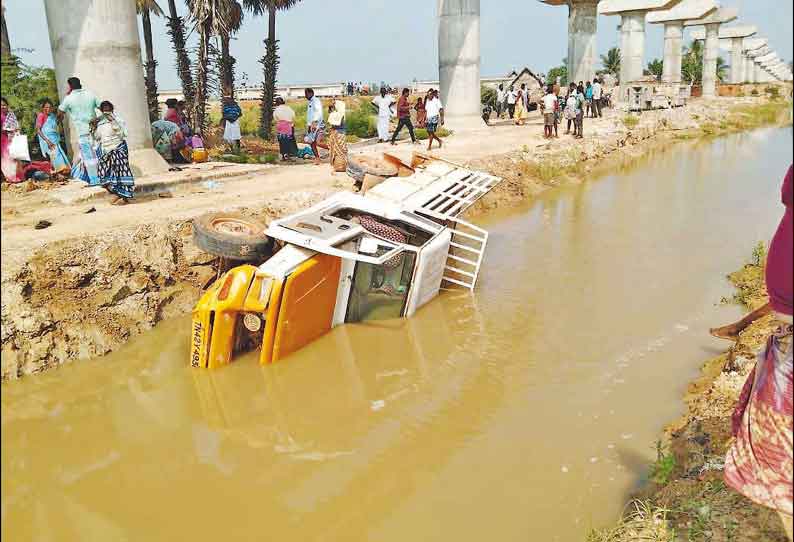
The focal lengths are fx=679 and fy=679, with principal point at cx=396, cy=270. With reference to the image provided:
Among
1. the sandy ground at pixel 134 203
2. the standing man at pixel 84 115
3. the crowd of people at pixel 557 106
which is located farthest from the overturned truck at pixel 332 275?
the crowd of people at pixel 557 106

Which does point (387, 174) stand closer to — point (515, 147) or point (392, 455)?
point (392, 455)

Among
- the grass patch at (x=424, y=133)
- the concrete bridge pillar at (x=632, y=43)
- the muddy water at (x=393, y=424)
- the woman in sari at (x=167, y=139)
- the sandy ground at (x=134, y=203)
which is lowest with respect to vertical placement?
the muddy water at (x=393, y=424)

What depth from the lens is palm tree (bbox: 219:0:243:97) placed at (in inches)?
787

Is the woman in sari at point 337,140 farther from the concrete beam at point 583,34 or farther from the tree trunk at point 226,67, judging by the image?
the concrete beam at point 583,34

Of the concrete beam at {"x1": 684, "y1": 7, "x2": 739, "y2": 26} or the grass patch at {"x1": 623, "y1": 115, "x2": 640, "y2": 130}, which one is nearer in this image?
the grass patch at {"x1": 623, "y1": 115, "x2": 640, "y2": 130}

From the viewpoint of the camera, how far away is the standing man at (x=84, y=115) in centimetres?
925

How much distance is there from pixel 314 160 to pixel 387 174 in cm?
510

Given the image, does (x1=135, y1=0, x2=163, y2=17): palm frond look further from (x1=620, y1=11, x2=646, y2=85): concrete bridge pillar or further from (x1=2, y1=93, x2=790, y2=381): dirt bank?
(x1=620, y1=11, x2=646, y2=85): concrete bridge pillar

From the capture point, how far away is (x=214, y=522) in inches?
163

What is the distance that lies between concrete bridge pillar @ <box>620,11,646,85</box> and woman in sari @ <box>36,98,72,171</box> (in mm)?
27629

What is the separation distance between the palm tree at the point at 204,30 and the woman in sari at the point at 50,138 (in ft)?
24.7

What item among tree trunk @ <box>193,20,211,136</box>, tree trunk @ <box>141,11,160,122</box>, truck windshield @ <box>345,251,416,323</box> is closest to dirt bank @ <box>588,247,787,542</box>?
truck windshield @ <box>345,251,416,323</box>

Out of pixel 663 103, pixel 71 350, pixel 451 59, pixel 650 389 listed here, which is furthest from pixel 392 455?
pixel 663 103

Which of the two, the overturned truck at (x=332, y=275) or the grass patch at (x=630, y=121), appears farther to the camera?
the grass patch at (x=630, y=121)
